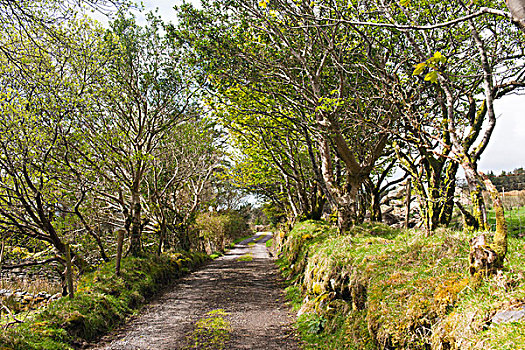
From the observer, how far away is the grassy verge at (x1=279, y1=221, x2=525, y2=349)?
9.09 ft

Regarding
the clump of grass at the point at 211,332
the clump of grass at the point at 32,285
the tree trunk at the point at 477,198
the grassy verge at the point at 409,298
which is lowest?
the clump of grass at the point at 211,332

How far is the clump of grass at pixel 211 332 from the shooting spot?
6.19m

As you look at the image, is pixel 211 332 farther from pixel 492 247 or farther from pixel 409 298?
pixel 492 247

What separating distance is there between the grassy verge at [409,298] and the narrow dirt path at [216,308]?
0.82m

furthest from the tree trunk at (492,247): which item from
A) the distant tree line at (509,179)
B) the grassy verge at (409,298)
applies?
the distant tree line at (509,179)

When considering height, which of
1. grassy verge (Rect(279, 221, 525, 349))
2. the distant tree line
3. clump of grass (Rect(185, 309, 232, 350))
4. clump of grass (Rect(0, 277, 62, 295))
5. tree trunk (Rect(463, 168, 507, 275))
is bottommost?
clump of grass (Rect(185, 309, 232, 350))

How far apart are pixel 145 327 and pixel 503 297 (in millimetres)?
7163

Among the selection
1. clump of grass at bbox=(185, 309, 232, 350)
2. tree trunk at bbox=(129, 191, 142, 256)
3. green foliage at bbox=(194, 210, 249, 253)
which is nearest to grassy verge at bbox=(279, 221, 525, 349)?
clump of grass at bbox=(185, 309, 232, 350)

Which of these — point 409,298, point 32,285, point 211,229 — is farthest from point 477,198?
point 211,229

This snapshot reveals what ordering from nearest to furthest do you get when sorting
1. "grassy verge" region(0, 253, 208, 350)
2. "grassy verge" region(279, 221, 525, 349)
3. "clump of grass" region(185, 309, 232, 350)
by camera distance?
"grassy verge" region(279, 221, 525, 349) → "grassy verge" region(0, 253, 208, 350) → "clump of grass" region(185, 309, 232, 350)

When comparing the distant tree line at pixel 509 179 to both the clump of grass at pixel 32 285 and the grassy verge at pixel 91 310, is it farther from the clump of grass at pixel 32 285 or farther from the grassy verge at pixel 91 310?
the clump of grass at pixel 32 285

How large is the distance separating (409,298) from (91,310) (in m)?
6.84

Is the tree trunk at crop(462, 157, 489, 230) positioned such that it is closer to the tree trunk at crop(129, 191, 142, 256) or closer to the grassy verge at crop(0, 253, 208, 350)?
the grassy verge at crop(0, 253, 208, 350)

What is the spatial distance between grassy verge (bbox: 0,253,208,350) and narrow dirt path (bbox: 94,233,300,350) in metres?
0.44
